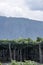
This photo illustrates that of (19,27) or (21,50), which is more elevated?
(19,27)

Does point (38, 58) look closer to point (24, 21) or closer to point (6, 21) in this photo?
point (24, 21)

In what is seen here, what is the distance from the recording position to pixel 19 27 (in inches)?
2576

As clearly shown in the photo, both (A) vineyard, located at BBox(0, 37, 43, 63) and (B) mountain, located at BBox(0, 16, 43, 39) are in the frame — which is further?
(B) mountain, located at BBox(0, 16, 43, 39)

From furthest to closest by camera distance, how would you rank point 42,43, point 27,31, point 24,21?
point 27,31, point 24,21, point 42,43

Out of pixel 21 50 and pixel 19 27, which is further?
pixel 19 27

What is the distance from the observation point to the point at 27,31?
206ft

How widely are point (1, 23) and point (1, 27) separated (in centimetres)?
104

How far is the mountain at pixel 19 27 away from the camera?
58656 millimetres

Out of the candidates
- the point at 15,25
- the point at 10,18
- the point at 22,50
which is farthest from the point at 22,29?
the point at 22,50

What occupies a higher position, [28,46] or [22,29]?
[22,29]

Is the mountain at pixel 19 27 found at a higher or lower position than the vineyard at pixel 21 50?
higher

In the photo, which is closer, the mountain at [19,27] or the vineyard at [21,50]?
the vineyard at [21,50]

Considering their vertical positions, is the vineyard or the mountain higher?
the mountain

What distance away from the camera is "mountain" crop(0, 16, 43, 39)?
5866cm
